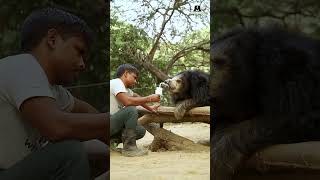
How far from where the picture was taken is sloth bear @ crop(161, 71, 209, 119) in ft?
10.2

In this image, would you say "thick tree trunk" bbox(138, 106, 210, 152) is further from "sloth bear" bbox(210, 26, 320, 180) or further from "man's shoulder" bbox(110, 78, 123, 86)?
"man's shoulder" bbox(110, 78, 123, 86)

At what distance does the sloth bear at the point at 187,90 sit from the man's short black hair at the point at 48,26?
2.15ft

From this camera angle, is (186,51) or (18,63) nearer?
(18,63)

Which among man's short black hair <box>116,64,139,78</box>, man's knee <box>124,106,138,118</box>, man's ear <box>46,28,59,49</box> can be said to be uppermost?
man's ear <box>46,28,59,49</box>

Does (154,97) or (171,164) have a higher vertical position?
(154,97)

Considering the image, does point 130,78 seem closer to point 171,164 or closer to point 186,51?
point 186,51

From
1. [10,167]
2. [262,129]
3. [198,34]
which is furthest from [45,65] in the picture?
[262,129]

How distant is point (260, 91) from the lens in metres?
3.01

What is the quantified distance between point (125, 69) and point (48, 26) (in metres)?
0.58

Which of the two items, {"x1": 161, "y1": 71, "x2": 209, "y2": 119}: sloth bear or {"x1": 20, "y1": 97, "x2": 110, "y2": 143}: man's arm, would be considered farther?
{"x1": 161, "y1": 71, "x2": 209, "y2": 119}: sloth bear

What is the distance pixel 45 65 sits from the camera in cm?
267

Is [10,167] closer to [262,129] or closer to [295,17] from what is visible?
[262,129]

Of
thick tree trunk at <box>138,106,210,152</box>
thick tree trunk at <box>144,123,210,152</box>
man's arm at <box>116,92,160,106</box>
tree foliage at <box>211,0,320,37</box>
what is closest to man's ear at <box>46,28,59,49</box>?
man's arm at <box>116,92,160,106</box>

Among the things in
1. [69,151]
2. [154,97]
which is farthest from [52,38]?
[69,151]
